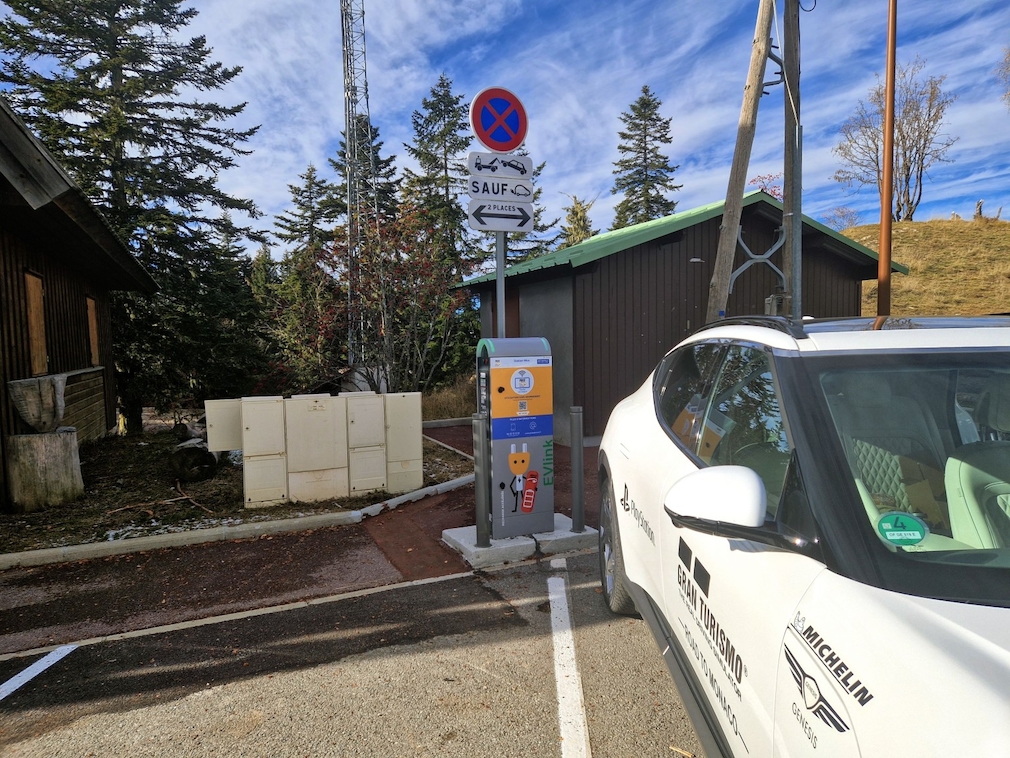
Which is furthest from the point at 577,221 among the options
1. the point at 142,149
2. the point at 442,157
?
the point at 142,149

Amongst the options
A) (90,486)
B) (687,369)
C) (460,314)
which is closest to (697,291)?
(460,314)

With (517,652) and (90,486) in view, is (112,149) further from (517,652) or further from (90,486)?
(517,652)

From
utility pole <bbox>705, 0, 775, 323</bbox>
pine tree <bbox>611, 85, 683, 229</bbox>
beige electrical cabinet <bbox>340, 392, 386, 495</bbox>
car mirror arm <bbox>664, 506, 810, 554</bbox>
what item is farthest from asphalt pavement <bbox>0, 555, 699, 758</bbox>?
pine tree <bbox>611, 85, 683, 229</bbox>

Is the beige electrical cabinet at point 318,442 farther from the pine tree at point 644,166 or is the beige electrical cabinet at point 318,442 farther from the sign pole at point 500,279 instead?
the pine tree at point 644,166

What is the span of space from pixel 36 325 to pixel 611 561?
8.58 m

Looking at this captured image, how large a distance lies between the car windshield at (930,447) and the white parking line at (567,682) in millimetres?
Result: 1661

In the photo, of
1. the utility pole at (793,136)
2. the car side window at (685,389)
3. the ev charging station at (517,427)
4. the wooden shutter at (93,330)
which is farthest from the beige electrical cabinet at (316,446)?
the wooden shutter at (93,330)

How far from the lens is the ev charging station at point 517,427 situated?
4.83m

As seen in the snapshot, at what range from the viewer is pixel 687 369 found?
3.01 meters

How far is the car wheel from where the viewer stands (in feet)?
11.0

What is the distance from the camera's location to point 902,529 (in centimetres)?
155

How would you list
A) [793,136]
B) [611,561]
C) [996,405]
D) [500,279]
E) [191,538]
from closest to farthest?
[996,405]
[611,561]
[500,279]
[191,538]
[793,136]

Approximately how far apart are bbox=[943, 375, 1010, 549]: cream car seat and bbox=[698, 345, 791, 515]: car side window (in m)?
0.47

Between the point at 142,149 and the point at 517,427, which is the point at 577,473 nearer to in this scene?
the point at 517,427
